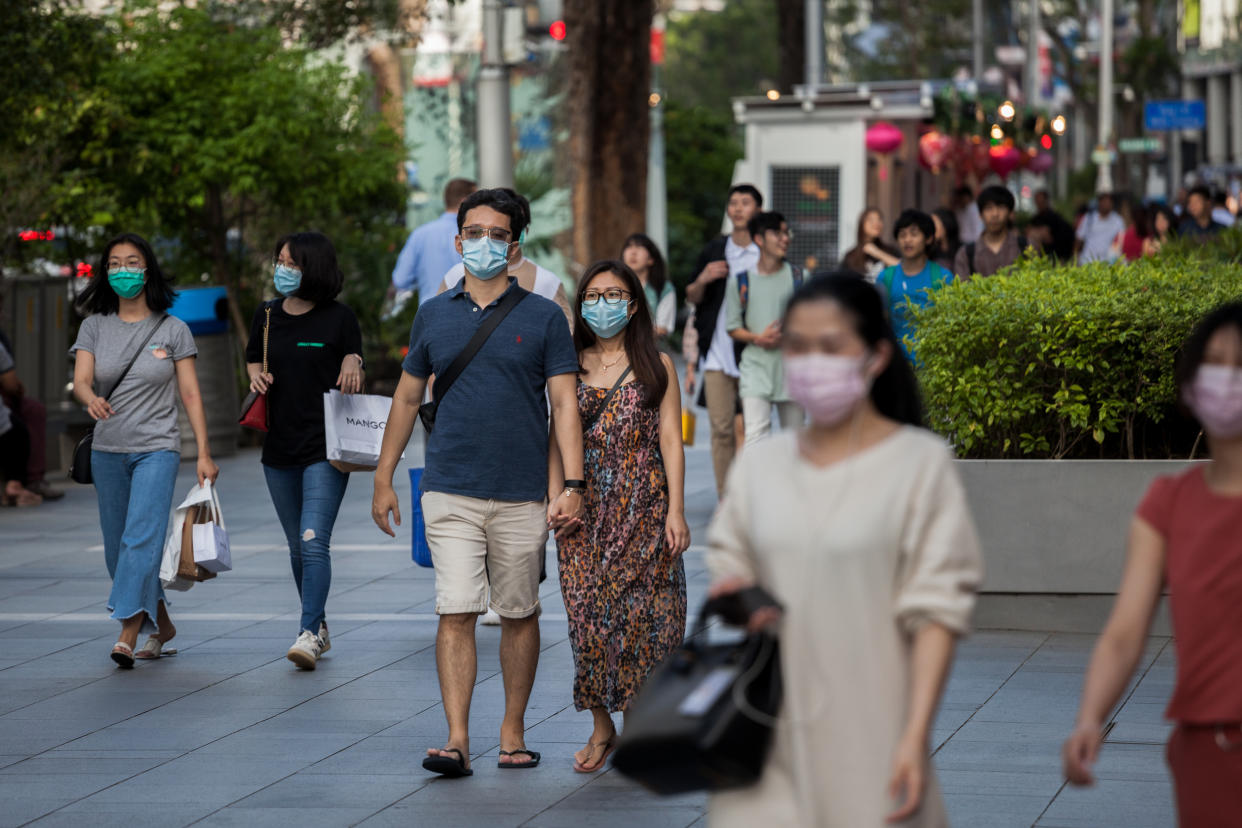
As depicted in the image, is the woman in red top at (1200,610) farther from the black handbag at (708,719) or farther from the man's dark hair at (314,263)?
the man's dark hair at (314,263)

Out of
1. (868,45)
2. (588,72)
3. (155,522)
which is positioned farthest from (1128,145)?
(868,45)

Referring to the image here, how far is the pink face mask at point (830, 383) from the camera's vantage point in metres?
3.31

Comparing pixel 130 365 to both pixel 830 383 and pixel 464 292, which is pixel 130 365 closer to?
pixel 464 292

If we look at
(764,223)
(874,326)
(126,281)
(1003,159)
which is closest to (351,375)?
(126,281)

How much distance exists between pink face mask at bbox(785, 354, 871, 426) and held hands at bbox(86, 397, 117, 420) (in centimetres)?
510

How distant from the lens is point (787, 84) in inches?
1128

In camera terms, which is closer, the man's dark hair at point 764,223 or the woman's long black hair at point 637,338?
the woman's long black hair at point 637,338

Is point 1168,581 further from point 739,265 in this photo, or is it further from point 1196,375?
point 739,265

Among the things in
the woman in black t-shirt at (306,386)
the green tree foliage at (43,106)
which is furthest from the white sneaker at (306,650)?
the green tree foliage at (43,106)

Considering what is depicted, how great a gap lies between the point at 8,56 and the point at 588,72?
4803 millimetres

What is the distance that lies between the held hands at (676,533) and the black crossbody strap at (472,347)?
808mm

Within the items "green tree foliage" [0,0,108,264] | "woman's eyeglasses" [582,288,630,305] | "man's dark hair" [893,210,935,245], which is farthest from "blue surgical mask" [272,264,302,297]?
"green tree foliage" [0,0,108,264]

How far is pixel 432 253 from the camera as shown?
10.7 metres

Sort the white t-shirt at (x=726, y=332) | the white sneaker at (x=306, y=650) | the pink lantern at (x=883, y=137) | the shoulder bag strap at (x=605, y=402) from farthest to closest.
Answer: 1. the pink lantern at (x=883, y=137)
2. the white t-shirt at (x=726, y=332)
3. the white sneaker at (x=306, y=650)
4. the shoulder bag strap at (x=605, y=402)
